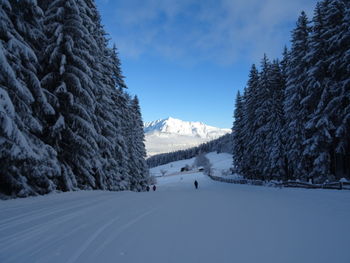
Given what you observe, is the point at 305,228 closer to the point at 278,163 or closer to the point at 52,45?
the point at 52,45

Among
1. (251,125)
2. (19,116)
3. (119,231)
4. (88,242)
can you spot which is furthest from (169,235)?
(251,125)

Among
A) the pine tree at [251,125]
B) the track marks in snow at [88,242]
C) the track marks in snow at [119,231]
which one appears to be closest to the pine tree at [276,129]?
the pine tree at [251,125]

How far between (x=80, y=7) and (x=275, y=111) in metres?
23.2

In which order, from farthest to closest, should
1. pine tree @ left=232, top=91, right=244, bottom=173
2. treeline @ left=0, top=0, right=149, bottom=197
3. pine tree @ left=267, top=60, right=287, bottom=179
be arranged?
pine tree @ left=232, top=91, right=244, bottom=173 → pine tree @ left=267, top=60, right=287, bottom=179 → treeline @ left=0, top=0, right=149, bottom=197

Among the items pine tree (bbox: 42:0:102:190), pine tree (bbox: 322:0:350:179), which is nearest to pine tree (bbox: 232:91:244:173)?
pine tree (bbox: 322:0:350:179)

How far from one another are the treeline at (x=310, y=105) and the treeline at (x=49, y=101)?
17.3 meters

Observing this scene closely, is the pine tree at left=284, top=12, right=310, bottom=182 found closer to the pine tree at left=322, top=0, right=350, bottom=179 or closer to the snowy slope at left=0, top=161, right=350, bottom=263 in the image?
the pine tree at left=322, top=0, right=350, bottom=179

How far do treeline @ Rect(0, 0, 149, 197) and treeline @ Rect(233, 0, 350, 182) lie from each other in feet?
56.8

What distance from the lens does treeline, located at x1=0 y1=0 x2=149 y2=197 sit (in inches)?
359

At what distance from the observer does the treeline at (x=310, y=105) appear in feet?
57.9

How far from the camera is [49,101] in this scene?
41.1 ft

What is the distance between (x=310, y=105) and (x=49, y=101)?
21.4 meters

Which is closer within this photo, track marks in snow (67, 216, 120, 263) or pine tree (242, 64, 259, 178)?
track marks in snow (67, 216, 120, 263)

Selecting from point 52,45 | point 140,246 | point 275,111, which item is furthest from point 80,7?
point 275,111
